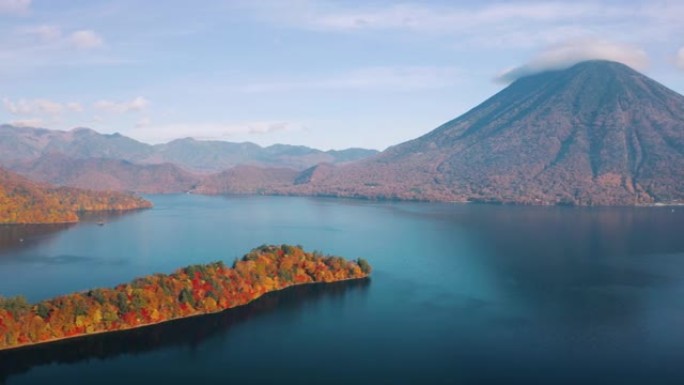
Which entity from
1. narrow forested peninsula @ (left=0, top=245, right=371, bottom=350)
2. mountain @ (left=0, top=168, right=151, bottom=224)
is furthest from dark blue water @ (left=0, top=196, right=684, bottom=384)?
mountain @ (left=0, top=168, right=151, bottom=224)

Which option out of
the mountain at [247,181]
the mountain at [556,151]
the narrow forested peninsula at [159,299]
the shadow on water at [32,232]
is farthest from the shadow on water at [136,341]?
the mountain at [247,181]

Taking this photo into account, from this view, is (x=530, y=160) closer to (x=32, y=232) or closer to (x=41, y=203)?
(x=41, y=203)

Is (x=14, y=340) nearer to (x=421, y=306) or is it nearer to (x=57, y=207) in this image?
(x=421, y=306)

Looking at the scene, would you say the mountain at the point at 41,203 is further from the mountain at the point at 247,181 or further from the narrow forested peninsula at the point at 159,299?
the mountain at the point at 247,181

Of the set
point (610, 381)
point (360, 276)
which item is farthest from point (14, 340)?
point (610, 381)

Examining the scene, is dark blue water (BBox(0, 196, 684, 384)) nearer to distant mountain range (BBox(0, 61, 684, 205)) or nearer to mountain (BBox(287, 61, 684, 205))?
mountain (BBox(287, 61, 684, 205))
